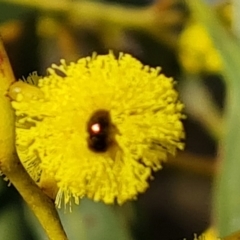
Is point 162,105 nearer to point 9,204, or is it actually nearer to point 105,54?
point 105,54

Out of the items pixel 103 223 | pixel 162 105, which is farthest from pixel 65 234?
pixel 162 105

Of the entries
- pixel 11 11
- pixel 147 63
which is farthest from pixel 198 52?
pixel 11 11

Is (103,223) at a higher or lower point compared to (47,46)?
lower

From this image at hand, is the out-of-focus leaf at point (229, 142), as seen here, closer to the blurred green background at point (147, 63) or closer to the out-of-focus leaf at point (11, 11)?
the blurred green background at point (147, 63)

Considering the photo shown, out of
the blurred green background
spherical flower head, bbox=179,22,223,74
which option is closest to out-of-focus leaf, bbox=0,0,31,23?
the blurred green background

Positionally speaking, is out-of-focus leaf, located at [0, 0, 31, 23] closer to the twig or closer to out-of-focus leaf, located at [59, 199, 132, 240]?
the twig

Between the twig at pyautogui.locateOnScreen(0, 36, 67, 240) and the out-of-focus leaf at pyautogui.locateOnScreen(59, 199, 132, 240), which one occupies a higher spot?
the twig at pyautogui.locateOnScreen(0, 36, 67, 240)

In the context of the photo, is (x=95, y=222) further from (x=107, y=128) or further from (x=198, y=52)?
(x=198, y=52)
